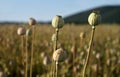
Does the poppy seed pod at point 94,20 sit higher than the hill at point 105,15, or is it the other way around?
the poppy seed pod at point 94,20

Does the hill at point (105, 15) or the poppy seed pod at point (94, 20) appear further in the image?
the hill at point (105, 15)

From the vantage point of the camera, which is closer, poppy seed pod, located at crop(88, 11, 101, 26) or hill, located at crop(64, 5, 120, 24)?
poppy seed pod, located at crop(88, 11, 101, 26)

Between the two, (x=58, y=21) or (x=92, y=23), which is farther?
(x=58, y=21)

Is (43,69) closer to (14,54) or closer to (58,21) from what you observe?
(14,54)

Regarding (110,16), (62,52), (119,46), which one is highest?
(62,52)

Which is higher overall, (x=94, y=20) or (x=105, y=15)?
(x=94, y=20)

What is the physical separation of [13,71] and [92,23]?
2069mm

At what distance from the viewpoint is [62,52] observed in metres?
1.29

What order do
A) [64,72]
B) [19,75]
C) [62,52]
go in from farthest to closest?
[19,75], [64,72], [62,52]

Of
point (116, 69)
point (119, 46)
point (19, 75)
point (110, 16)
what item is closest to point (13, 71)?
point (19, 75)

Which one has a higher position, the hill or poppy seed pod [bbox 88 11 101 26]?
poppy seed pod [bbox 88 11 101 26]

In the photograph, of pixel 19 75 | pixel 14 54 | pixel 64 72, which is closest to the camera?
pixel 64 72

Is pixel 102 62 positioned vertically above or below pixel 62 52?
below

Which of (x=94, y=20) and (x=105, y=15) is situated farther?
(x=105, y=15)
